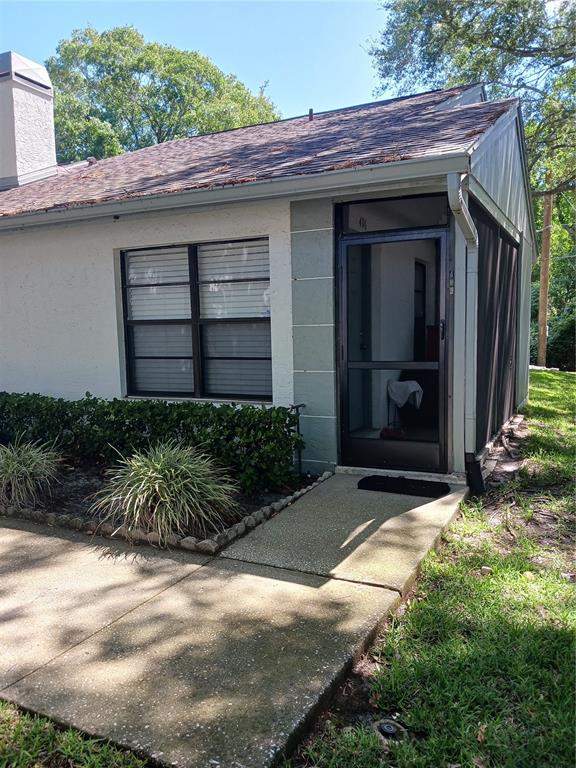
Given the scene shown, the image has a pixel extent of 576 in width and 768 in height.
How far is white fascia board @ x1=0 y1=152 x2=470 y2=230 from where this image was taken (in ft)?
13.8

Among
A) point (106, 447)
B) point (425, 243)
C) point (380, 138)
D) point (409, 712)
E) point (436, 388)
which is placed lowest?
point (409, 712)

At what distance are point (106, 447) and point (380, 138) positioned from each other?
4.14 m

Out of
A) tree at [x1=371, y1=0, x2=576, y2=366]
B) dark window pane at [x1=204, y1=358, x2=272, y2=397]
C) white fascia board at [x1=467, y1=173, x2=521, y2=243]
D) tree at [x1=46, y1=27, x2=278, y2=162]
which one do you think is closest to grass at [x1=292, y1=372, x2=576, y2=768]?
dark window pane at [x1=204, y1=358, x2=272, y2=397]

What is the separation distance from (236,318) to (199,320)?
1.53 ft

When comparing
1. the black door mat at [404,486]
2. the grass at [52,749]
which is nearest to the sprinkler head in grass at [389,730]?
the grass at [52,749]

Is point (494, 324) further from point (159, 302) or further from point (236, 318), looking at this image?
point (159, 302)

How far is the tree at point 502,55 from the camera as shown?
14.5 meters

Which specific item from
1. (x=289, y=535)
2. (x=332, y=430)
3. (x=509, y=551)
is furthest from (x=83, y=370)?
(x=509, y=551)

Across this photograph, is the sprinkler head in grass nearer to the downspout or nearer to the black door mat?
the black door mat

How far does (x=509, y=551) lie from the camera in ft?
12.8

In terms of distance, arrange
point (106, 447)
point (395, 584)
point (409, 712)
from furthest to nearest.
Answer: point (106, 447), point (395, 584), point (409, 712)

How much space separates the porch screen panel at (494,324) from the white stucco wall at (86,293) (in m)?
1.85

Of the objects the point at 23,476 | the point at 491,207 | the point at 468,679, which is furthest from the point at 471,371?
the point at 23,476

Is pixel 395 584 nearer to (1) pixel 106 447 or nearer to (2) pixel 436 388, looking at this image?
(2) pixel 436 388
